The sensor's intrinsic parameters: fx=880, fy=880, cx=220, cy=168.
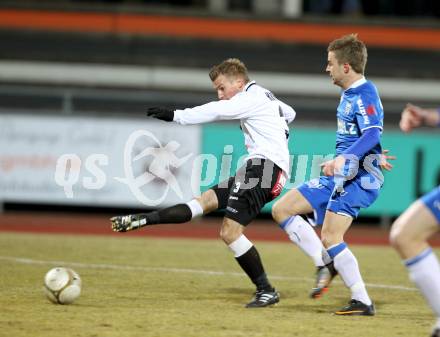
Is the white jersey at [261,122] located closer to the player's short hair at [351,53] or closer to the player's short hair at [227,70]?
the player's short hair at [227,70]

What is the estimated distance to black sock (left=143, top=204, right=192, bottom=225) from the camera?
7883 mm

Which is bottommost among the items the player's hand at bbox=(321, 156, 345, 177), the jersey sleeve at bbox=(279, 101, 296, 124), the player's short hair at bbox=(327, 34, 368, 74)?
the player's hand at bbox=(321, 156, 345, 177)

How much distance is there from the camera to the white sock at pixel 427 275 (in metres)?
5.73

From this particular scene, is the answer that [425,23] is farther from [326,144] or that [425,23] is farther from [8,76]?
[8,76]

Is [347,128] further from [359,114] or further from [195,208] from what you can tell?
[195,208]

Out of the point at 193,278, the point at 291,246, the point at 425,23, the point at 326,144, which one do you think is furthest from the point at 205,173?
the point at 425,23

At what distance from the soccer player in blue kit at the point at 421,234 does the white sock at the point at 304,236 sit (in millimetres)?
2581

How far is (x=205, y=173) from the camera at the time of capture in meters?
14.2

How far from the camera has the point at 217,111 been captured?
7586mm

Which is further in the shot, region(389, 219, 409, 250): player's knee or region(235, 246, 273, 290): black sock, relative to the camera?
region(235, 246, 273, 290): black sock

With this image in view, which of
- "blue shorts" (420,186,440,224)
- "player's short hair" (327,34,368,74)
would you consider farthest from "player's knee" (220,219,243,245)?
"blue shorts" (420,186,440,224)

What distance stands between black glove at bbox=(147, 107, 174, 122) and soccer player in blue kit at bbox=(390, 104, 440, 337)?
2318 mm

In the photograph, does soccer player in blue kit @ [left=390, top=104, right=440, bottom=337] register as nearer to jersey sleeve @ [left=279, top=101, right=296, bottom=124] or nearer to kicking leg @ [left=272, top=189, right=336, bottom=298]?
kicking leg @ [left=272, top=189, right=336, bottom=298]

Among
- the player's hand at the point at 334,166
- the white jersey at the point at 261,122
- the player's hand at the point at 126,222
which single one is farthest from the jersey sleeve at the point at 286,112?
the player's hand at the point at 126,222
